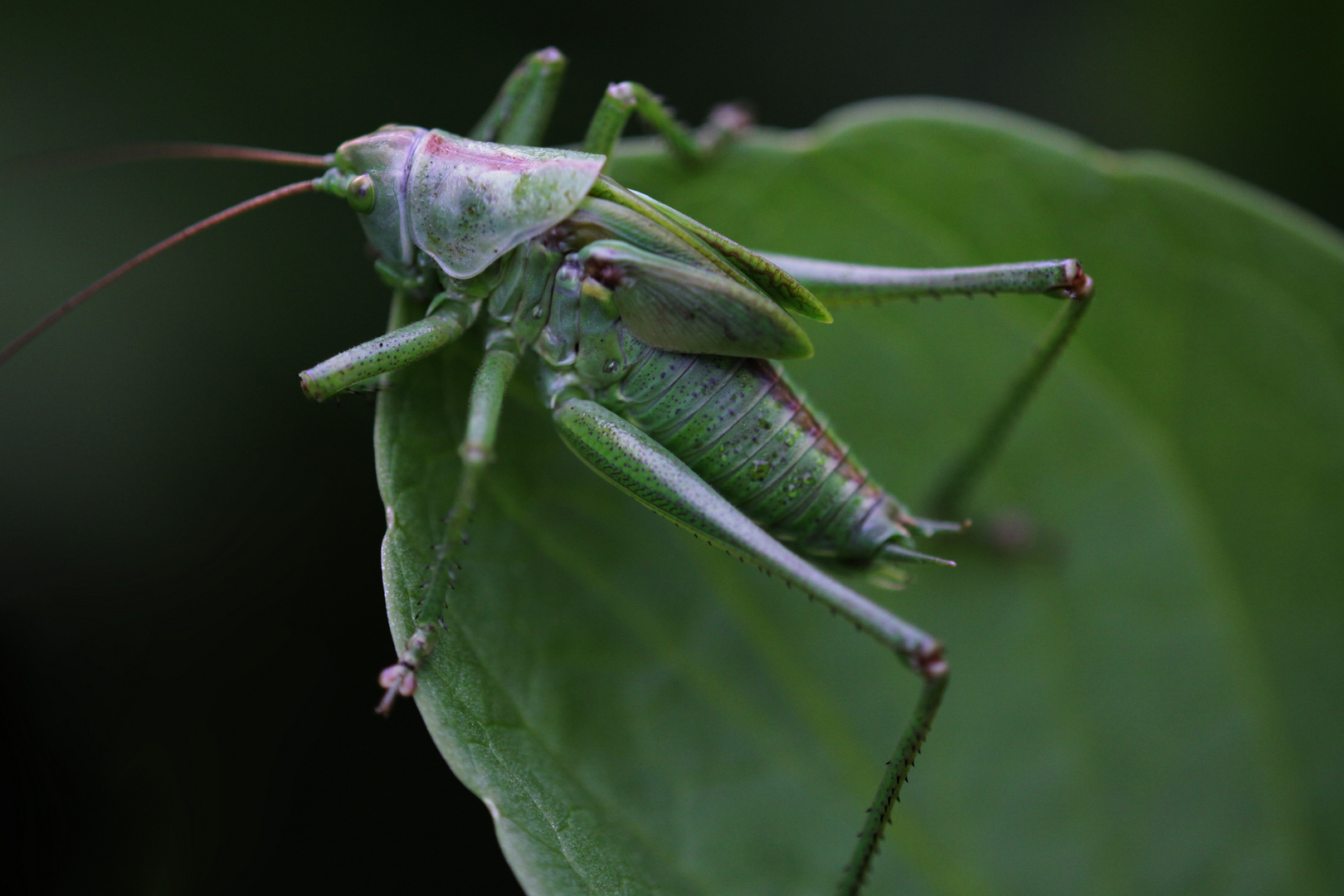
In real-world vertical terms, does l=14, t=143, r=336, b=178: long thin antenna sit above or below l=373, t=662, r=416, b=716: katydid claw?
above

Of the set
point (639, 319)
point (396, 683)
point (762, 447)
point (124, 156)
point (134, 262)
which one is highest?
point (124, 156)

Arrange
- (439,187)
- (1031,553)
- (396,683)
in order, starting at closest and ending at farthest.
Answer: (396,683) < (439,187) < (1031,553)

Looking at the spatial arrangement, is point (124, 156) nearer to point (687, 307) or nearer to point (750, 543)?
point (687, 307)

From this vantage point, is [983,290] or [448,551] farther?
[983,290]

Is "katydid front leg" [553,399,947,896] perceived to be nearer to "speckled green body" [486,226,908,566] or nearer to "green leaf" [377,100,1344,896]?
"speckled green body" [486,226,908,566]

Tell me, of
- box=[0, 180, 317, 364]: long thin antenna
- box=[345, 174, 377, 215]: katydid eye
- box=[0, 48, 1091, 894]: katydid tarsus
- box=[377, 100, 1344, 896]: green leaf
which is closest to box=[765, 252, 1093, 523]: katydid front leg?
box=[0, 48, 1091, 894]: katydid tarsus

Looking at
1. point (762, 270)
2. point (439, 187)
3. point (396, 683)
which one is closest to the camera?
point (396, 683)

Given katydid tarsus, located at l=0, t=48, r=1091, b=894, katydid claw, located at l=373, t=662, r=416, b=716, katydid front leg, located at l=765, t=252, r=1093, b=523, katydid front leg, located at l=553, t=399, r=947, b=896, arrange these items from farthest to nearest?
katydid front leg, located at l=765, t=252, r=1093, b=523 → katydid tarsus, located at l=0, t=48, r=1091, b=894 → katydid front leg, located at l=553, t=399, r=947, b=896 → katydid claw, located at l=373, t=662, r=416, b=716

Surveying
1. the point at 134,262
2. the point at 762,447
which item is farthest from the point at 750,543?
the point at 134,262

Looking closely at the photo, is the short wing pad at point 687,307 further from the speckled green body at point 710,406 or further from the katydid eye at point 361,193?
the katydid eye at point 361,193
